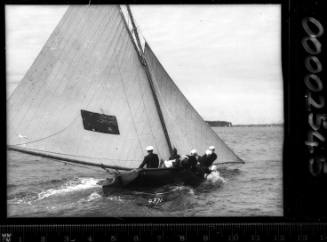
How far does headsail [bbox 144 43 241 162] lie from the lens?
7.41 metres

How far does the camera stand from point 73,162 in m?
7.30

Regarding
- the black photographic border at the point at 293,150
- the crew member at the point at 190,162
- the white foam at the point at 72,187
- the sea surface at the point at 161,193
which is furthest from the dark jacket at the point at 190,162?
the white foam at the point at 72,187

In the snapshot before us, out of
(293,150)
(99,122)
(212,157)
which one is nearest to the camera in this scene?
(293,150)

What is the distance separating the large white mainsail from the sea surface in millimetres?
312

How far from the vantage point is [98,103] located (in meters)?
7.43

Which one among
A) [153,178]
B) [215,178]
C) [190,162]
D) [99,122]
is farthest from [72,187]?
[215,178]

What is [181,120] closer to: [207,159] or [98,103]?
[207,159]

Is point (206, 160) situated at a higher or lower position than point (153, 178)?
higher

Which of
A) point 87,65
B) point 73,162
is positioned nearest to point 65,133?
point 73,162

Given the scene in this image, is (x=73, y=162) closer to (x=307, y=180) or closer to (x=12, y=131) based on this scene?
(x=12, y=131)

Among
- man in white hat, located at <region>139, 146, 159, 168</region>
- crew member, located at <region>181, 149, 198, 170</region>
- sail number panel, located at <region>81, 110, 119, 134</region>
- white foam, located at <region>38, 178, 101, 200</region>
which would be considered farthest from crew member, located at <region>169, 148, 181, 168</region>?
white foam, located at <region>38, 178, 101, 200</region>

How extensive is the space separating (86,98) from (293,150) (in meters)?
3.26

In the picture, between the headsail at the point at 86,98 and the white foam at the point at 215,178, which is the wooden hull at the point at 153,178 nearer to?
the white foam at the point at 215,178

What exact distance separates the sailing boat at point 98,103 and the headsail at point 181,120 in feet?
0.05
